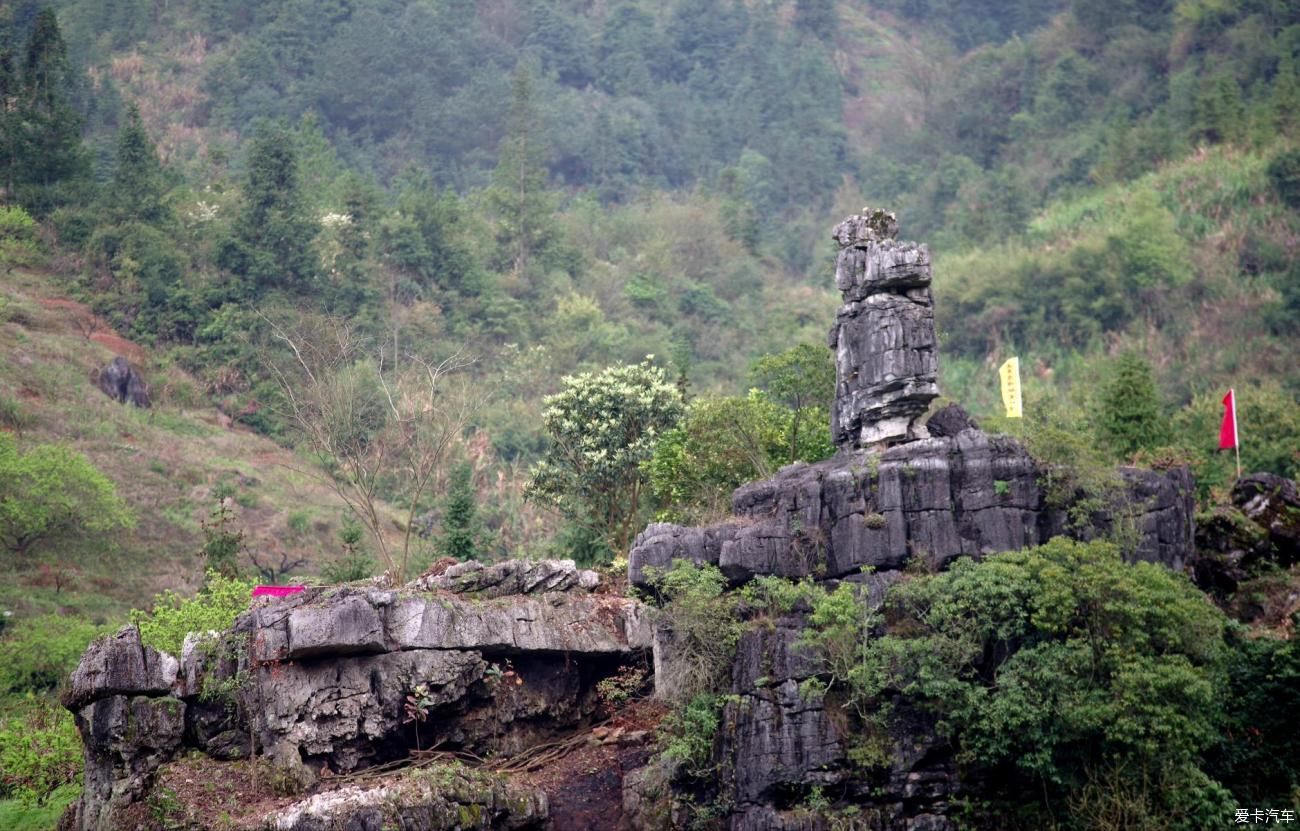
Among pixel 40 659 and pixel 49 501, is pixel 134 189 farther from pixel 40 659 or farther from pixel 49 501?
pixel 40 659

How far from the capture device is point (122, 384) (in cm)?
5081

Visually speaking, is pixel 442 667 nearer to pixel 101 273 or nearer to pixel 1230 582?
pixel 1230 582

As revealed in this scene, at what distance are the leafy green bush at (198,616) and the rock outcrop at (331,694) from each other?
1802 millimetres

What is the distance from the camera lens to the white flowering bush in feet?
122

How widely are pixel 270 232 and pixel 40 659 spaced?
2274 centimetres

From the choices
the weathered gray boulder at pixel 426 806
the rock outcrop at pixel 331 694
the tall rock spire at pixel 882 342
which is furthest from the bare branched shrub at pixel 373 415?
the tall rock spire at pixel 882 342

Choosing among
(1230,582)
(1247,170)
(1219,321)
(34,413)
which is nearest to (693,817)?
(1230,582)

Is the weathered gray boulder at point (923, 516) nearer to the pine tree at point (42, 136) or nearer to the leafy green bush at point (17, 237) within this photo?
the leafy green bush at point (17, 237)

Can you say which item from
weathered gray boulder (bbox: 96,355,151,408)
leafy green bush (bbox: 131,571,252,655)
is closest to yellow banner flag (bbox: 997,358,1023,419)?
leafy green bush (bbox: 131,571,252,655)

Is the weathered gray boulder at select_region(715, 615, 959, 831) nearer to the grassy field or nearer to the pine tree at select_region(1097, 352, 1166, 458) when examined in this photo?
the pine tree at select_region(1097, 352, 1166, 458)

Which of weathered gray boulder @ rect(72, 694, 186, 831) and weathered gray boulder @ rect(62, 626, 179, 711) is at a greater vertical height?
weathered gray boulder @ rect(62, 626, 179, 711)

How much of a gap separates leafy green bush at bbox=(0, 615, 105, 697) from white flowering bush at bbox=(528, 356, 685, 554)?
34.0 feet

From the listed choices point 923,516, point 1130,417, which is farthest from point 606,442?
point 1130,417

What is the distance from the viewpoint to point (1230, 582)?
30656 millimetres
